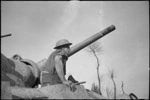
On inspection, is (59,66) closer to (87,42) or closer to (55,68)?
(55,68)

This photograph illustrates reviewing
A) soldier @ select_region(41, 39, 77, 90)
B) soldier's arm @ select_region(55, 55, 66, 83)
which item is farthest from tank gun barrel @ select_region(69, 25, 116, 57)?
soldier's arm @ select_region(55, 55, 66, 83)

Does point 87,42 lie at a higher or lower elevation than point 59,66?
higher

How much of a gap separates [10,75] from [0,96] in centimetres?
127

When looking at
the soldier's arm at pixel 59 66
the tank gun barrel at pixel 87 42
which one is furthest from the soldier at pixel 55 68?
the tank gun barrel at pixel 87 42

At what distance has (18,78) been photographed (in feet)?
14.1

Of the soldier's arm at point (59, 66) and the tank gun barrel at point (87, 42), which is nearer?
the soldier's arm at point (59, 66)

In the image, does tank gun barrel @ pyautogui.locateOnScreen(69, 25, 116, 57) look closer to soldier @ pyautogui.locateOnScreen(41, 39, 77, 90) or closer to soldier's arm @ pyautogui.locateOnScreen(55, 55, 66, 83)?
soldier @ pyautogui.locateOnScreen(41, 39, 77, 90)

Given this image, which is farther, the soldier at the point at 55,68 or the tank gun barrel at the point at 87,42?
the tank gun barrel at the point at 87,42

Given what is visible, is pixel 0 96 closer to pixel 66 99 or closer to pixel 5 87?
pixel 5 87

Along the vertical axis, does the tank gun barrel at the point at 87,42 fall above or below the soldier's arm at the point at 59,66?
above

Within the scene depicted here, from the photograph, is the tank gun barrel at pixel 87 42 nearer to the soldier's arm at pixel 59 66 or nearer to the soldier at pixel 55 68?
the soldier at pixel 55 68

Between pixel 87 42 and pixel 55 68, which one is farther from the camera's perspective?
pixel 87 42

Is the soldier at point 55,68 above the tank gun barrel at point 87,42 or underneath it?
underneath

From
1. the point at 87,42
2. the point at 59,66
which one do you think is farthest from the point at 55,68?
the point at 87,42
